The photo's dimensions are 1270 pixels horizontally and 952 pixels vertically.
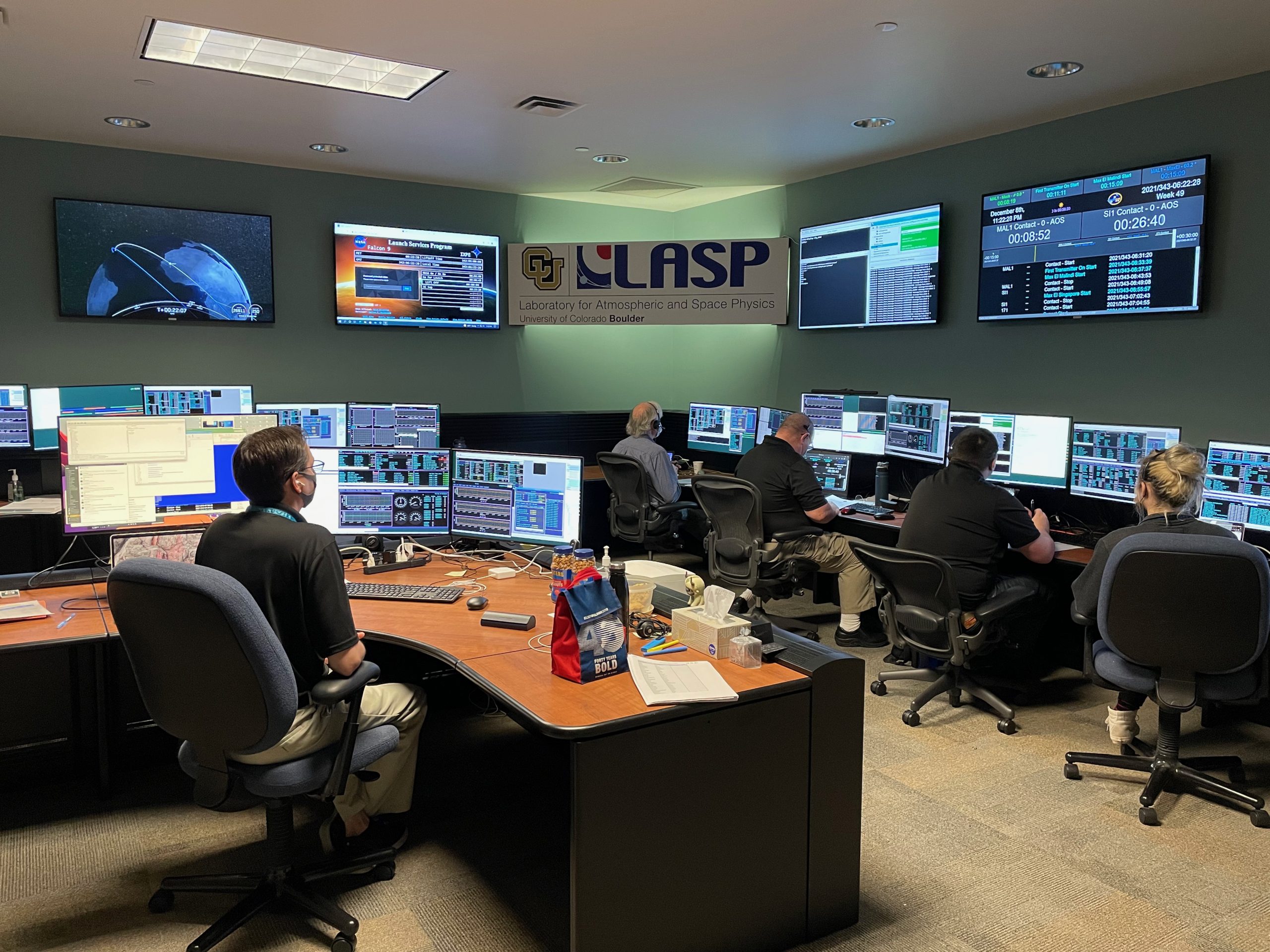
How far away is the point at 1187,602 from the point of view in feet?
9.00

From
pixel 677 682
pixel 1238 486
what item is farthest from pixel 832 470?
pixel 677 682

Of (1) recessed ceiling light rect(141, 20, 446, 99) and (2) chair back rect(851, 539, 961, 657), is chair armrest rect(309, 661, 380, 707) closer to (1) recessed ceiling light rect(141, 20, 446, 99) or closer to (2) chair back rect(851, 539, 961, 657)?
(2) chair back rect(851, 539, 961, 657)

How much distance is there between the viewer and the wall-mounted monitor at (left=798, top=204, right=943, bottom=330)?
5.44 m

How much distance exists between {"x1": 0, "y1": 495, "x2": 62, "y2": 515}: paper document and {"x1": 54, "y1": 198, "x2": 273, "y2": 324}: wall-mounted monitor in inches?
55.2

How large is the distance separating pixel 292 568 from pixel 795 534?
3012 mm

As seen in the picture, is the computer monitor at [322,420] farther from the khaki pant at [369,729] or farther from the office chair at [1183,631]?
the office chair at [1183,631]

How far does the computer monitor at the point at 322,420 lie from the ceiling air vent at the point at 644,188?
8.50 ft

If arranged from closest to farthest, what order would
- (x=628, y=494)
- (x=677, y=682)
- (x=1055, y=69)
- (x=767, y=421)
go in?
(x=677, y=682) → (x=1055, y=69) → (x=628, y=494) → (x=767, y=421)

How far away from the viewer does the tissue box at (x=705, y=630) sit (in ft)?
7.89

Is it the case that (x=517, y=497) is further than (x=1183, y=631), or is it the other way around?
(x=517, y=497)

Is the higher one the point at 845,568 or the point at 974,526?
the point at 974,526

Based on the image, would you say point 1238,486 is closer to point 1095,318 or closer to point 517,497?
point 1095,318

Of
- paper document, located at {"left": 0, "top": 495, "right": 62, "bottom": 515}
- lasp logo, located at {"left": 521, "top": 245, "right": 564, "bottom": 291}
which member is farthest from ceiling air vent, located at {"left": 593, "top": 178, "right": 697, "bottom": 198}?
paper document, located at {"left": 0, "top": 495, "right": 62, "bottom": 515}

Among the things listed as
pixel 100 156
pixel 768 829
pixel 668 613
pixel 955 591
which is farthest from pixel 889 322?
pixel 100 156
